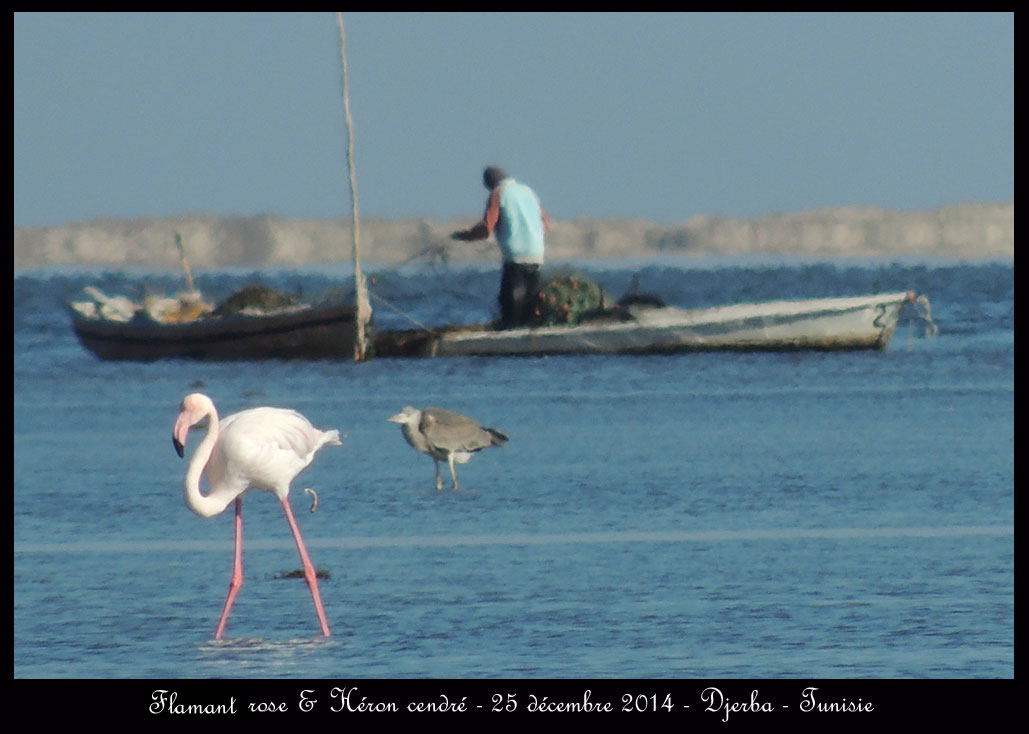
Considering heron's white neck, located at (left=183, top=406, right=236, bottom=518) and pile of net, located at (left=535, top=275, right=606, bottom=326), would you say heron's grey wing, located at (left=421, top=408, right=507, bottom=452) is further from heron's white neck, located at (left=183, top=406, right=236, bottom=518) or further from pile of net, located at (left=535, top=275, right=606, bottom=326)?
pile of net, located at (left=535, top=275, right=606, bottom=326)

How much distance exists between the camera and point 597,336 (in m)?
28.8

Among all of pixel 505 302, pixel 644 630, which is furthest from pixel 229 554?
pixel 505 302

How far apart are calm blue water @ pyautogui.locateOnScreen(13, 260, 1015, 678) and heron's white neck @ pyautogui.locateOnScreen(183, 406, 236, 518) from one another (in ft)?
1.48

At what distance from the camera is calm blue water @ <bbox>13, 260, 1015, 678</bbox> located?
877 cm

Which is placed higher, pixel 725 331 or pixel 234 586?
pixel 725 331

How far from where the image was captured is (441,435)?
14367mm

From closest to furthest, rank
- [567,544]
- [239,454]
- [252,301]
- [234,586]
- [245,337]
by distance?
[234,586] → [239,454] → [567,544] → [245,337] → [252,301]

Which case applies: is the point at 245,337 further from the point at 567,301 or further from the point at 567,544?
the point at 567,544

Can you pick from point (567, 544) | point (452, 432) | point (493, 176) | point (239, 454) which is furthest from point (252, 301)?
point (239, 454)

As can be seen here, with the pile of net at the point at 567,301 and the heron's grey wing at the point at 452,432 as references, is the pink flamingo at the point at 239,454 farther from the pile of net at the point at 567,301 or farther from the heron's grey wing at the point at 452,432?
the pile of net at the point at 567,301

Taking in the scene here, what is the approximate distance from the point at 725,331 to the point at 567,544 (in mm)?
17685

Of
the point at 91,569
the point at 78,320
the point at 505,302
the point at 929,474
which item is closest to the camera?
the point at 91,569

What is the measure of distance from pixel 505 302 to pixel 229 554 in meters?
17.0

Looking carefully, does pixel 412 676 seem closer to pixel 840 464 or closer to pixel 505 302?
pixel 840 464
